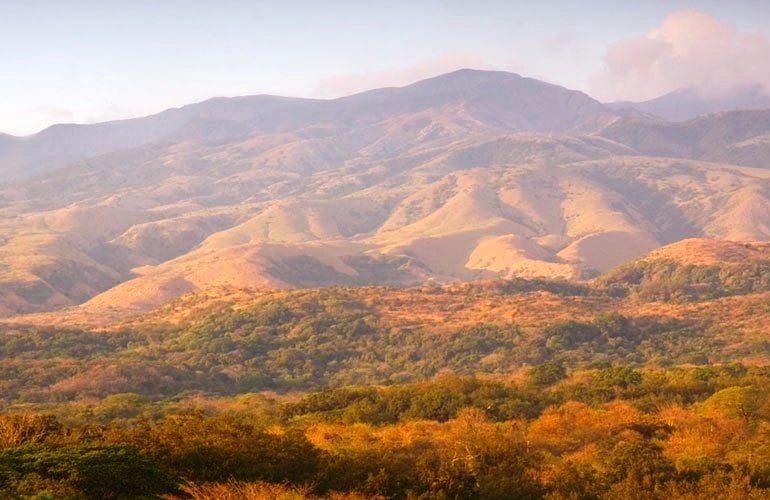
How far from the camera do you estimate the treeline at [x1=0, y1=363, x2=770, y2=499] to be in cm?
2356

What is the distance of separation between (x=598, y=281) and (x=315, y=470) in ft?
413

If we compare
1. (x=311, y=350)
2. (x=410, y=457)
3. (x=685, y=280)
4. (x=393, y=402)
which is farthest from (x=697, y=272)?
(x=410, y=457)

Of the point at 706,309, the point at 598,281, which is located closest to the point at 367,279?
the point at 598,281

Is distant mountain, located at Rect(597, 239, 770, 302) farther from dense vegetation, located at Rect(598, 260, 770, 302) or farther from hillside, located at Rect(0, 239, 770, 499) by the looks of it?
hillside, located at Rect(0, 239, 770, 499)

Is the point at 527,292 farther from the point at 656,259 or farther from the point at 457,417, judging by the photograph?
the point at 457,417

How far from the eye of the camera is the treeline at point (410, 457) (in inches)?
928

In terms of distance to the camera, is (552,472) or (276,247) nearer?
(552,472)

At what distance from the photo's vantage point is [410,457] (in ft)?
95.7

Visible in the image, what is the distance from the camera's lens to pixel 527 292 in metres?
127

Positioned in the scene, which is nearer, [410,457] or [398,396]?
[410,457]

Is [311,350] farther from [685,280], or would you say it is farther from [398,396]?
[685,280]

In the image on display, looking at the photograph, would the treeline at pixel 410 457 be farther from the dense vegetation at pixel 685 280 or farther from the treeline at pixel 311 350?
the dense vegetation at pixel 685 280

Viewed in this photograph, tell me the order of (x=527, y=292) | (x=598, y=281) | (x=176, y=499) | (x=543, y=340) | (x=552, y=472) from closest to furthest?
(x=176, y=499)
(x=552, y=472)
(x=543, y=340)
(x=527, y=292)
(x=598, y=281)

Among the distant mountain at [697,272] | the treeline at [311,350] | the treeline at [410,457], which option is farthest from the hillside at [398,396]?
the distant mountain at [697,272]
